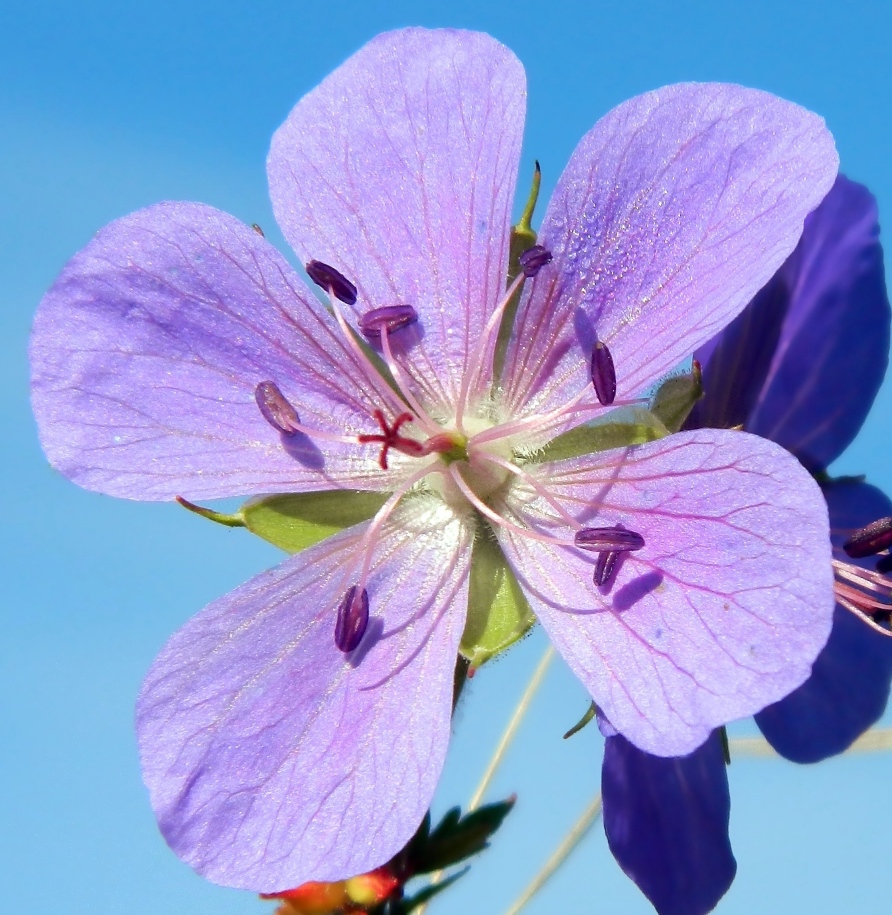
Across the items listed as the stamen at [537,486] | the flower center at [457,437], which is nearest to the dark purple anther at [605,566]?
the flower center at [457,437]

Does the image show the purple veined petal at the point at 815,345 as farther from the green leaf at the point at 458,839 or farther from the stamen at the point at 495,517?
the green leaf at the point at 458,839

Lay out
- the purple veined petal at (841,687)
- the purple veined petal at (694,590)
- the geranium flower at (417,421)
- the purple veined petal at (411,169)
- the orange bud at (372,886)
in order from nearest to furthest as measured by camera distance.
Result: the purple veined petal at (694,590) < the geranium flower at (417,421) < the orange bud at (372,886) < the purple veined petal at (411,169) < the purple veined petal at (841,687)

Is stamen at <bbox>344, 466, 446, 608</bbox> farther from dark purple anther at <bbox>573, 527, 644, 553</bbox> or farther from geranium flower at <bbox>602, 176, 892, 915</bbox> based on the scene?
geranium flower at <bbox>602, 176, 892, 915</bbox>

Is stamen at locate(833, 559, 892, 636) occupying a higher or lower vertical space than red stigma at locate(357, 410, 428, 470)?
lower

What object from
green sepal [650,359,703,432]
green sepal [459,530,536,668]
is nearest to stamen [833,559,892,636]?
green sepal [650,359,703,432]

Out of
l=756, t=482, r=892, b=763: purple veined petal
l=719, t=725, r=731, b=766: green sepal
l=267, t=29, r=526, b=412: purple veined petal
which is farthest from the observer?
l=756, t=482, r=892, b=763: purple veined petal

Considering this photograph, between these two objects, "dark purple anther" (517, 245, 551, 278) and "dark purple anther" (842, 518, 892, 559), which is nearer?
"dark purple anther" (517, 245, 551, 278)

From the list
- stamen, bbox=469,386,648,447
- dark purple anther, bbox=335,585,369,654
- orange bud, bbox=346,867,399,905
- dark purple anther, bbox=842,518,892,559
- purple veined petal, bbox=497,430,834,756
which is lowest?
orange bud, bbox=346,867,399,905

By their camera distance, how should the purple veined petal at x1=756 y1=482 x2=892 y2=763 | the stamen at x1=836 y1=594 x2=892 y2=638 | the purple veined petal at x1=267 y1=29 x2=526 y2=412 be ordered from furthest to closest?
the purple veined petal at x1=756 y1=482 x2=892 y2=763
the stamen at x1=836 y1=594 x2=892 y2=638
the purple veined petal at x1=267 y1=29 x2=526 y2=412
